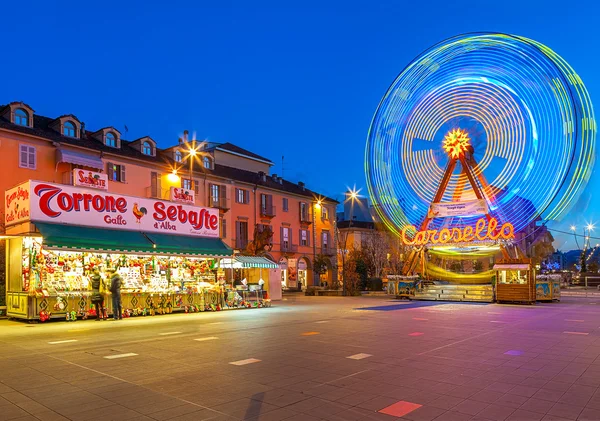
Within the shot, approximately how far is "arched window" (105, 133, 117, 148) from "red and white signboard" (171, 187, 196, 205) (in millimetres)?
11990

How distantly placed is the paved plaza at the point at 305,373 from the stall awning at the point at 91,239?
4.37m

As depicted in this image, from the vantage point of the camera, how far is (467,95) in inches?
1288

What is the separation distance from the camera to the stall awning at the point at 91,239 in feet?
59.2

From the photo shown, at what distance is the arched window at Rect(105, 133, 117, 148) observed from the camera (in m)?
34.3

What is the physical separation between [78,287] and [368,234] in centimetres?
5244

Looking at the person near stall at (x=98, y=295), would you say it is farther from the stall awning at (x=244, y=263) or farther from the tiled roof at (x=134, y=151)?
the tiled roof at (x=134, y=151)

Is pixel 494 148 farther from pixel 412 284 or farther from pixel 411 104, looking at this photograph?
pixel 412 284

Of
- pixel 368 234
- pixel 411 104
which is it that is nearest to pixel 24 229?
pixel 411 104

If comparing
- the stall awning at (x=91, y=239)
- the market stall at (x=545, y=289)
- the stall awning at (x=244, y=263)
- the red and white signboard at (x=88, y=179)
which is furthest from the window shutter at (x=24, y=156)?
the market stall at (x=545, y=289)

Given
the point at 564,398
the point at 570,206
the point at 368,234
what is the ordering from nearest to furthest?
the point at 564,398
the point at 570,206
the point at 368,234

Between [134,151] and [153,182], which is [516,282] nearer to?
[153,182]

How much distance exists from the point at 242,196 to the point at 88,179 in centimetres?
2314

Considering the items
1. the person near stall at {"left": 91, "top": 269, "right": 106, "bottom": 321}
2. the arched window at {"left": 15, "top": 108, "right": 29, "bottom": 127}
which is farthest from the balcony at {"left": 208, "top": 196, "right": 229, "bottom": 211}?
the person near stall at {"left": 91, "top": 269, "right": 106, "bottom": 321}

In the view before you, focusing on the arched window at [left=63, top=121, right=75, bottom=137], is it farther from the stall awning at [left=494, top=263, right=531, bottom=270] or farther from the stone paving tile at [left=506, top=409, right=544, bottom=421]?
the stone paving tile at [left=506, top=409, right=544, bottom=421]
